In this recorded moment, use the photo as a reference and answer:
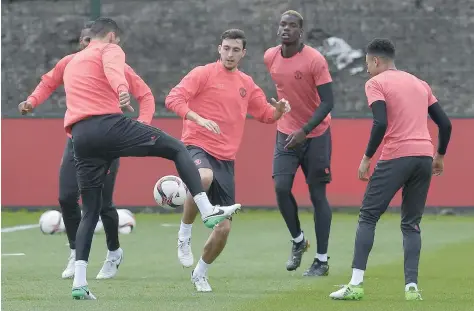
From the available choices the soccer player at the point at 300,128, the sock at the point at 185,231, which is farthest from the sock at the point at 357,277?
the soccer player at the point at 300,128

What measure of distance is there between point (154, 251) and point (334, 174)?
239 inches

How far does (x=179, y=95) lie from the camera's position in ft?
33.5

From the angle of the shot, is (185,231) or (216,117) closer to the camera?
(216,117)

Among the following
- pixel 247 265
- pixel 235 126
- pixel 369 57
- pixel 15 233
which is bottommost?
pixel 15 233

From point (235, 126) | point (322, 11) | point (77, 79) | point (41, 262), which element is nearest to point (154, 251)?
point (41, 262)

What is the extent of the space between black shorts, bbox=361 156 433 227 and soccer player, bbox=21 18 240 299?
96 centimetres

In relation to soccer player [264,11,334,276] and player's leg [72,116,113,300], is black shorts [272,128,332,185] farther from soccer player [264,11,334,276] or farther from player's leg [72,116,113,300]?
player's leg [72,116,113,300]

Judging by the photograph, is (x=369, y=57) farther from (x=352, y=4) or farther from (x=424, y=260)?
(x=352, y=4)

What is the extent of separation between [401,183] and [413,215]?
272mm

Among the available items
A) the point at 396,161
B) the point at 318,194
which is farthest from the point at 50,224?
the point at 396,161

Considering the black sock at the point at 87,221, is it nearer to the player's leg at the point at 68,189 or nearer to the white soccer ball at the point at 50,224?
the player's leg at the point at 68,189

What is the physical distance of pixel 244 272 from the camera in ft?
38.5

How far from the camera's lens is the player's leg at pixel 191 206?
1008cm

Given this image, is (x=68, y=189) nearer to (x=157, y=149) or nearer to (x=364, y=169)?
(x=157, y=149)
